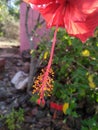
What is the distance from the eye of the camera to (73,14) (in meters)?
0.63

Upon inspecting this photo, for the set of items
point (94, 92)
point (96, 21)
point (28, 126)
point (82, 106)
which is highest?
point (96, 21)

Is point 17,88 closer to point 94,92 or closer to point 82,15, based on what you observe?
point 94,92

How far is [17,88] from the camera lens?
133 inches

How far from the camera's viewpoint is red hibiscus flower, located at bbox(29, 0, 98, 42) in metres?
0.60

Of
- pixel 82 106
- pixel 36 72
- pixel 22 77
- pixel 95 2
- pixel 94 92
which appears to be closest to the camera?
pixel 95 2

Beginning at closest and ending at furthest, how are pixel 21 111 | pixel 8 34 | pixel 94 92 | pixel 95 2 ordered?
pixel 95 2, pixel 94 92, pixel 21 111, pixel 8 34

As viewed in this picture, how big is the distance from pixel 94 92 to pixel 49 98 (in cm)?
72

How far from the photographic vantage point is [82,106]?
2.62 meters

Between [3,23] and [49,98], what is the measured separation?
6.77 m

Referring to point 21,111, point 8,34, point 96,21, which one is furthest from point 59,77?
point 8,34

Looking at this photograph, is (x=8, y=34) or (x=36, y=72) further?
(x=8, y=34)

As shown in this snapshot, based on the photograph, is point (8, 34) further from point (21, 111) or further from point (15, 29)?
point (21, 111)

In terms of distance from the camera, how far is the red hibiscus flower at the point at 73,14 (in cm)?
60

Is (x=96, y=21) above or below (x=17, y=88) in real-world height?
above
